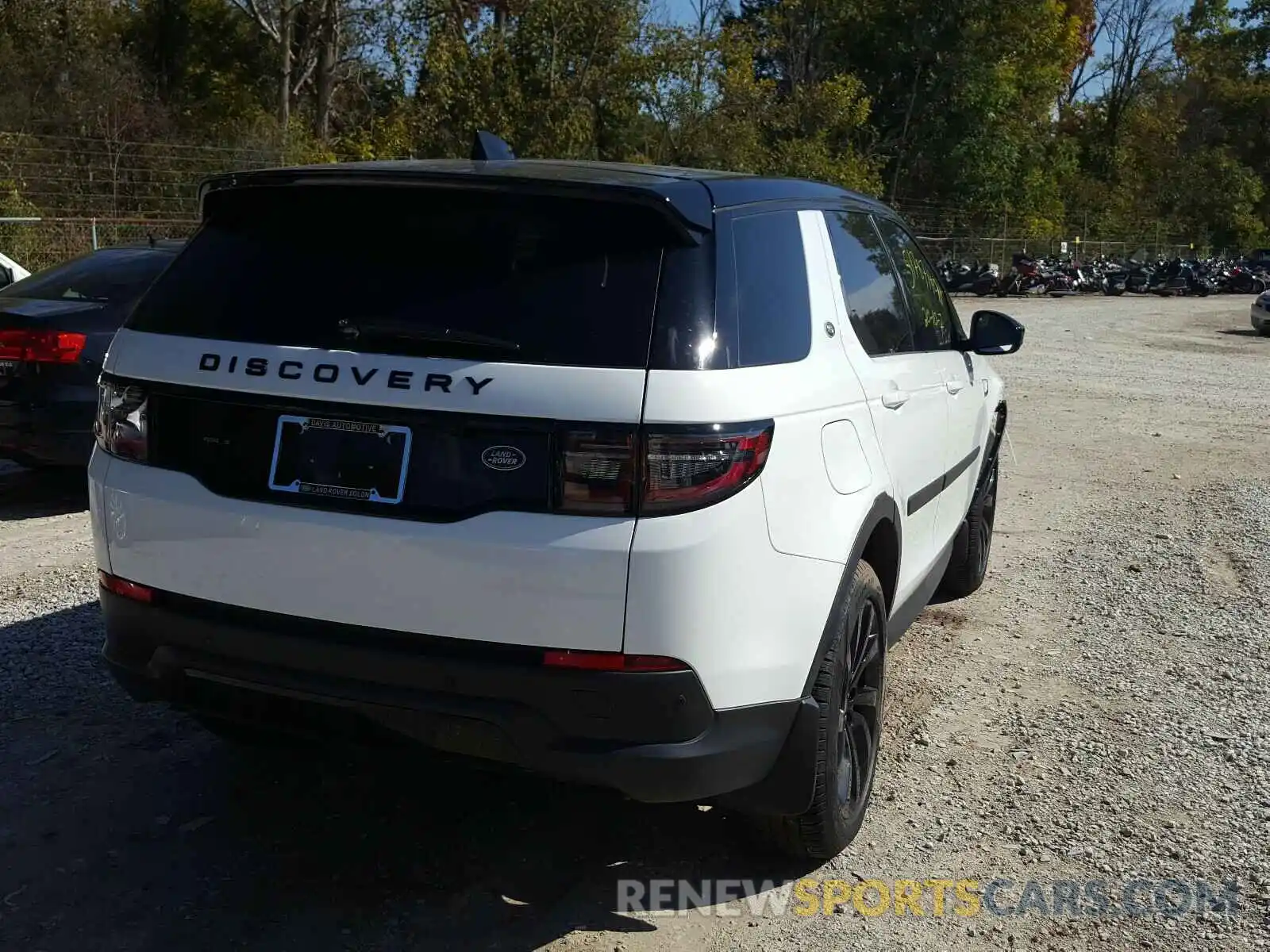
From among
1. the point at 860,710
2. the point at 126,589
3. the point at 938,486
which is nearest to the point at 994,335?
the point at 938,486

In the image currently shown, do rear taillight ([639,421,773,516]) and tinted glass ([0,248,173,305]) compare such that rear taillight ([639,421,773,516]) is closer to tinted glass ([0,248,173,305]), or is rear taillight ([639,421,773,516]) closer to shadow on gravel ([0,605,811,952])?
shadow on gravel ([0,605,811,952])

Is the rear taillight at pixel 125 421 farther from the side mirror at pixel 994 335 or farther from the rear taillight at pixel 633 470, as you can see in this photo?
the side mirror at pixel 994 335

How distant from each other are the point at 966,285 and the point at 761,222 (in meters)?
33.3

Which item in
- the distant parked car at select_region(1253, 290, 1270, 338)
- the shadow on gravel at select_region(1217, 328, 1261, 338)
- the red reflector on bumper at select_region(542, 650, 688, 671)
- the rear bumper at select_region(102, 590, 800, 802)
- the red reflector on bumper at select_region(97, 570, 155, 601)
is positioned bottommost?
the shadow on gravel at select_region(1217, 328, 1261, 338)

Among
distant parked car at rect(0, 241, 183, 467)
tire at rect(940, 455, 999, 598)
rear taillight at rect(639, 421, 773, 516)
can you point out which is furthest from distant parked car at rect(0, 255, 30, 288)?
rear taillight at rect(639, 421, 773, 516)

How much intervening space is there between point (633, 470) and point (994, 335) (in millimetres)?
2869

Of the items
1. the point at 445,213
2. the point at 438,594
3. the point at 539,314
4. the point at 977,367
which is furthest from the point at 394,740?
the point at 977,367

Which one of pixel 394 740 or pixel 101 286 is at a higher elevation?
pixel 101 286

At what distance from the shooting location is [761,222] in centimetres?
326

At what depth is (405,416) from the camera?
2760mm

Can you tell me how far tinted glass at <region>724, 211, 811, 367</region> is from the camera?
297cm

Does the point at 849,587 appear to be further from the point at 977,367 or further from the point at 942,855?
the point at 977,367

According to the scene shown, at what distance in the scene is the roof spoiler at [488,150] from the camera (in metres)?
3.65

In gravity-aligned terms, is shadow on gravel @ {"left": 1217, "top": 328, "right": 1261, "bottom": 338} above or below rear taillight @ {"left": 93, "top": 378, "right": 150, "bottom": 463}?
below
